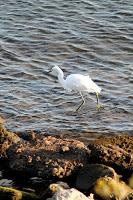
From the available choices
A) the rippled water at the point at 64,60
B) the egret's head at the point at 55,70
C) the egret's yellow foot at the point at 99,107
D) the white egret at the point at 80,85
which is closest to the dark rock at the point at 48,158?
the rippled water at the point at 64,60

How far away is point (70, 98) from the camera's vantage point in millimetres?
13805

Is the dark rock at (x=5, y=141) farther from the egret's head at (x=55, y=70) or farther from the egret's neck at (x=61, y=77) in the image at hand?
the egret's head at (x=55, y=70)

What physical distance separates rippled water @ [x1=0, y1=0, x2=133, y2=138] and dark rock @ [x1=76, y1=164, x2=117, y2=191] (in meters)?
3.05

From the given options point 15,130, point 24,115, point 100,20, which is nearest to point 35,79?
point 24,115

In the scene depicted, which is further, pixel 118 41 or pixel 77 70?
pixel 118 41

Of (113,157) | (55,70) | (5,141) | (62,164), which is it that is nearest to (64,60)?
(55,70)

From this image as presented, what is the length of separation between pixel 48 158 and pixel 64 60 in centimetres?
744

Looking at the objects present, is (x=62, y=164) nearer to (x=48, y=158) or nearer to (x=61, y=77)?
(x=48, y=158)

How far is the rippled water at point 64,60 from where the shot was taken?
12219 mm

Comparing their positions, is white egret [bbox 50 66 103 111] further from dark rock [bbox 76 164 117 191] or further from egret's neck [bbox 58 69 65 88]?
dark rock [bbox 76 164 117 191]

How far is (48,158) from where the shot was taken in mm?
8742

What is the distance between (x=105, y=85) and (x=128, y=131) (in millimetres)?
2843

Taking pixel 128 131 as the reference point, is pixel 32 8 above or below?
above

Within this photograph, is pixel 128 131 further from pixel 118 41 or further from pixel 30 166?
pixel 118 41
